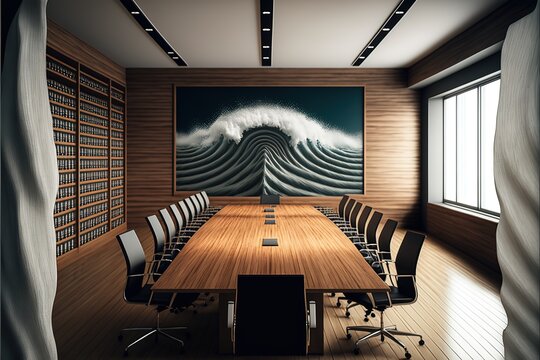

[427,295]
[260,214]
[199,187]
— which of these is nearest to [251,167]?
[199,187]

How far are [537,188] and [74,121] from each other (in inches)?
274

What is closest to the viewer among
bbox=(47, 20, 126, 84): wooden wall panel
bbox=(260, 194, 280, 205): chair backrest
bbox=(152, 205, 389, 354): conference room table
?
bbox=(152, 205, 389, 354): conference room table

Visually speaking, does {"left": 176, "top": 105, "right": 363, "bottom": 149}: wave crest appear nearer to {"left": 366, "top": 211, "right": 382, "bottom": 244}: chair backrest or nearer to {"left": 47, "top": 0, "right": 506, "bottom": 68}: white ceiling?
{"left": 47, "top": 0, "right": 506, "bottom": 68}: white ceiling

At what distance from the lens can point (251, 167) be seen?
10430 millimetres

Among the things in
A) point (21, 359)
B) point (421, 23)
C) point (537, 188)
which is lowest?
point (21, 359)

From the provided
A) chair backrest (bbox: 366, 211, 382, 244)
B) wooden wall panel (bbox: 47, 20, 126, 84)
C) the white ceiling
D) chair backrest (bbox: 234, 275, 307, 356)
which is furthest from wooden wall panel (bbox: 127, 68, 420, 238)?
chair backrest (bbox: 234, 275, 307, 356)

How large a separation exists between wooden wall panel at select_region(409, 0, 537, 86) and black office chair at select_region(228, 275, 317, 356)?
4.71 metres

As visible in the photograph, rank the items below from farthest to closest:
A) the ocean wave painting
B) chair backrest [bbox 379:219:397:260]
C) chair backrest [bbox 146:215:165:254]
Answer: the ocean wave painting → chair backrest [bbox 146:215:165:254] → chair backrest [bbox 379:219:397:260]

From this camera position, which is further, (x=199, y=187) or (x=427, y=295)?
(x=199, y=187)

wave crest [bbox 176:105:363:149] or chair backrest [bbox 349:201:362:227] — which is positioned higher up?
wave crest [bbox 176:105:363:149]

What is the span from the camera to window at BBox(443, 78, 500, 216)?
7.28 meters

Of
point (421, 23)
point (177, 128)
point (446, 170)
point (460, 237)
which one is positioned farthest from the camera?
point (177, 128)

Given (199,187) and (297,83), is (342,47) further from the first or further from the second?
(199,187)

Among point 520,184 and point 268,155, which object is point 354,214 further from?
point 520,184
